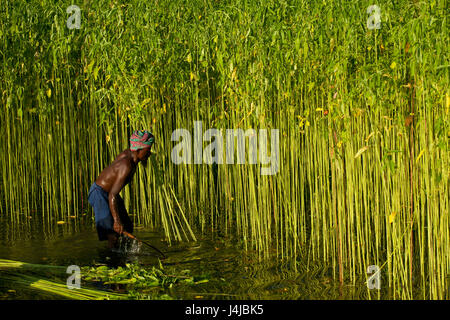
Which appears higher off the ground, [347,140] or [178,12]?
[178,12]

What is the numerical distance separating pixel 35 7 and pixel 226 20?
2.28 meters

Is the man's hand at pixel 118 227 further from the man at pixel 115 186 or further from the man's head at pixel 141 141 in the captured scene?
the man's head at pixel 141 141

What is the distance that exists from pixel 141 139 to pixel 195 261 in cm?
111

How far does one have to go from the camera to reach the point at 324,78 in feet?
16.8

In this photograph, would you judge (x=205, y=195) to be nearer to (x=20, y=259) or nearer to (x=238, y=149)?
(x=238, y=149)

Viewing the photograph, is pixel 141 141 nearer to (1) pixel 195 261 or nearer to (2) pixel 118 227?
(2) pixel 118 227

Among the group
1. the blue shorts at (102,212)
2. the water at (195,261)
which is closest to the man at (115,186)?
the blue shorts at (102,212)

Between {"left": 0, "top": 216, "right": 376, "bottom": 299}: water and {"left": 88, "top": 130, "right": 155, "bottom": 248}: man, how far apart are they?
0.69 feet

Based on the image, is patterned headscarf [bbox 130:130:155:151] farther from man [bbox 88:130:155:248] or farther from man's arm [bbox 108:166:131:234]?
man's arm [bbox 108:166:131:234]

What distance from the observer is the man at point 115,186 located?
5.40 meters

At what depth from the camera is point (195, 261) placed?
17.7 feet

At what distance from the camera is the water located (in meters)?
4.58

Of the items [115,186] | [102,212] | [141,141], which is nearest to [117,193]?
[115,186]
